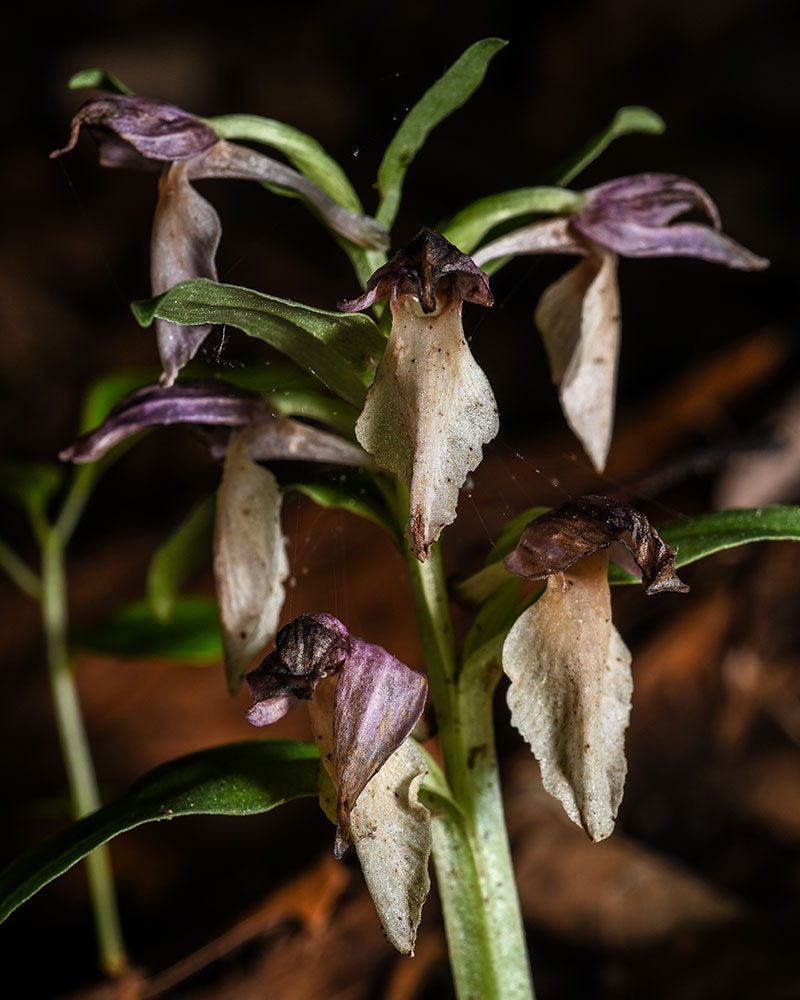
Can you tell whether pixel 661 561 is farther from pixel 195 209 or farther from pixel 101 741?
pixel 101 741

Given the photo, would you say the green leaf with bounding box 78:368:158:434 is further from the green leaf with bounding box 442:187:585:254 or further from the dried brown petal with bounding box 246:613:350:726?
the dried brown petal with bounding box 246:613:350:726

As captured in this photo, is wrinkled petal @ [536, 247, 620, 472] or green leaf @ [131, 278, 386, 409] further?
wrinkled petal @ [536, 247, 620, 472]

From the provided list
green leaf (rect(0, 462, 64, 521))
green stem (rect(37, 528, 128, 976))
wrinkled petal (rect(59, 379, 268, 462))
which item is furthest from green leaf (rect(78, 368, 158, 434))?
wrinkled petal (rect(59, 379, 268, 462))

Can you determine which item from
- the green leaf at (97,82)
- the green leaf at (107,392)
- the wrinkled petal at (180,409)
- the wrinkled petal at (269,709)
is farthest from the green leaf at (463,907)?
the green leaf at (107,392)

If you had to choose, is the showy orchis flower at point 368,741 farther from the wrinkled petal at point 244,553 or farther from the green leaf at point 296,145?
the green leaf at point 296,145

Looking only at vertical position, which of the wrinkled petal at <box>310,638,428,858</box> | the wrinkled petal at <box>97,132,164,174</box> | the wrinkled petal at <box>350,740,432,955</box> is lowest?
the wrinkled petal at <box>350,740,432,955</box>

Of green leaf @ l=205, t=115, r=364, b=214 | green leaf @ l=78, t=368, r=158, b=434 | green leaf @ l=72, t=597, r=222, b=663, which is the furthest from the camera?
green leaf @ l=78, t=368, r=158, b=434

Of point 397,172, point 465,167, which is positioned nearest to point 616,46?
point 465,167
